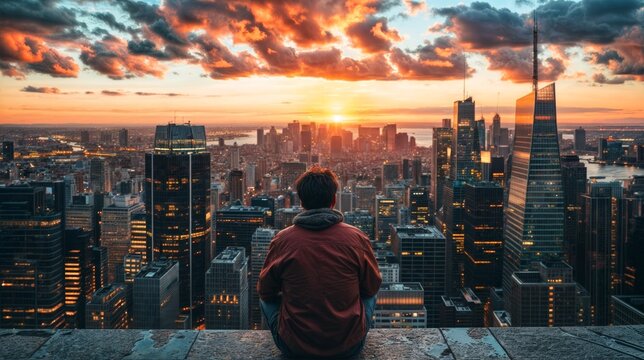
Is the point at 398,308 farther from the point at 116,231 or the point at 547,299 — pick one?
the point at 116,231

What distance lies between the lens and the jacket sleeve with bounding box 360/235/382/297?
6.87ft

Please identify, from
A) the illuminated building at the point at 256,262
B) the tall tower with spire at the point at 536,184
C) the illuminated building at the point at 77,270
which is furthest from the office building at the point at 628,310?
the illuminated building at the point at 77,270

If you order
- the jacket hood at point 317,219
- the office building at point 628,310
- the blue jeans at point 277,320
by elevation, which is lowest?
the office building at point 628,310

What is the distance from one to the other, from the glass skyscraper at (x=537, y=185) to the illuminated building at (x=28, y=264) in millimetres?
23577

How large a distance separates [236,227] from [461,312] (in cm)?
1646

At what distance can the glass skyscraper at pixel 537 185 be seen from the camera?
29.8 m

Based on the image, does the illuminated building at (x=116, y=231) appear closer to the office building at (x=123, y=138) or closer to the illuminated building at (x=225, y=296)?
the office building at (x=123, y=138)

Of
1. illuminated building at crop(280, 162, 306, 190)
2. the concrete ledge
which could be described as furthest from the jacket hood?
illuminated building at crop(280, 162, 306, 190)

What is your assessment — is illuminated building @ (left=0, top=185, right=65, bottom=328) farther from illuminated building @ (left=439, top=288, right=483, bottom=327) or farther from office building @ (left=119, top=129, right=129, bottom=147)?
office building @ (left=119, top=129, right=129, bottom=147)

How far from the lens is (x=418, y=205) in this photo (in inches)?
1828

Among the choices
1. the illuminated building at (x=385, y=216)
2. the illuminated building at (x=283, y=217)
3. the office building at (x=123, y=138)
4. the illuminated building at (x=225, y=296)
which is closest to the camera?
the illuminated building at (x=225, y=296)

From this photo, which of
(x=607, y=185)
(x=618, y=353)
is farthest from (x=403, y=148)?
(x=618, y=353)

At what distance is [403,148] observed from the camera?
289 ft

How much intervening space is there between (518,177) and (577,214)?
19.1 feet
